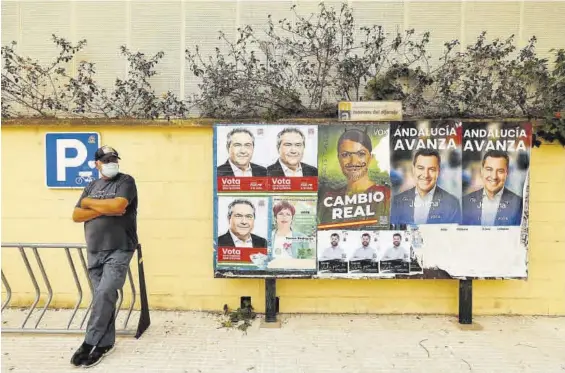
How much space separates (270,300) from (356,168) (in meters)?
1.68

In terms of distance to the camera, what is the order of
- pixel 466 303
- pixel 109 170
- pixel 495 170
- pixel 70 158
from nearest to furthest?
1. pixel 109 170
2. pixel 495 170
3. pixel 466 303
4. pixel 70 158

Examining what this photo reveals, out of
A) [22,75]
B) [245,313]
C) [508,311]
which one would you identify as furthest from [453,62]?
[22,75]

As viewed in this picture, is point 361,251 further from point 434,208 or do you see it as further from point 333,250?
point 434,208

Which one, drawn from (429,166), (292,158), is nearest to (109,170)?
(292,158)

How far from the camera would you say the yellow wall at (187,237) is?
184 inches

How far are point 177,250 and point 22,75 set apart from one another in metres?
2.88

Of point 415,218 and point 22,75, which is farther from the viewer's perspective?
point 22,75

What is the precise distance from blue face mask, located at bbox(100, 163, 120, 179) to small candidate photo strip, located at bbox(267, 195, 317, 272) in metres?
1.57

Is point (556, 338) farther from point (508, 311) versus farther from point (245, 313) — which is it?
point (245, 313)

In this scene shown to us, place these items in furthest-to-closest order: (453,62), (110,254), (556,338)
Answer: (453,62), (556,338), (110,254)

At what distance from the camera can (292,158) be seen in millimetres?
4395

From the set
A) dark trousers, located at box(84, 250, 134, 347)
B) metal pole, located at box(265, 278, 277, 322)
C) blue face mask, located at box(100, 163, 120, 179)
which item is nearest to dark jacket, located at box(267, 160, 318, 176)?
metal pole, located at box(265, 278, 277, 322)

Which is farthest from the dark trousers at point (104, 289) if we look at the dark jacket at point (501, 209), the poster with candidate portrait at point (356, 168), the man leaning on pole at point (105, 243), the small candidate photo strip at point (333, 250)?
the dark jacket at point (501, 209)

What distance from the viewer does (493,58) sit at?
4871 millimetres
